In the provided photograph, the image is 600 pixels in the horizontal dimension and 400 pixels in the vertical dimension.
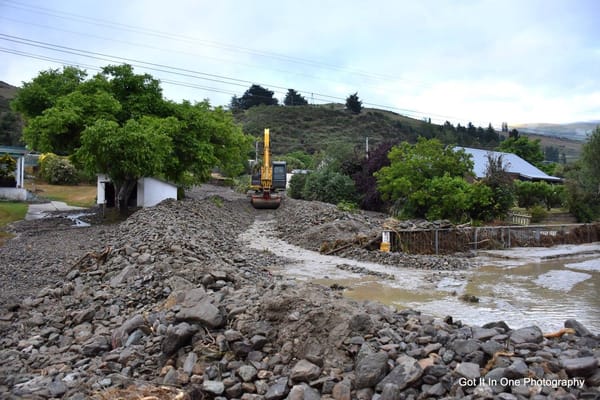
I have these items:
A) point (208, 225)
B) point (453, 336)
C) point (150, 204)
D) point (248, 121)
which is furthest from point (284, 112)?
point (453, 336)

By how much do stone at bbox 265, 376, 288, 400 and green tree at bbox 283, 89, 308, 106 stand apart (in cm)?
10667

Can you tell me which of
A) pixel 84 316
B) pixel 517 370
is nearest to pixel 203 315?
pixel 84 316

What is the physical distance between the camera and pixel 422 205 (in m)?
22.8

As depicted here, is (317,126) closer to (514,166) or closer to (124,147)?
(514,166)

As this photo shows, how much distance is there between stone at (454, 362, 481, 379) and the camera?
14.5 feet

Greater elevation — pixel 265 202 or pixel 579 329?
pixel 265 202

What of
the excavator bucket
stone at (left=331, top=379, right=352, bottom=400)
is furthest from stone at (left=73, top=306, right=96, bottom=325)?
the excavator bucket

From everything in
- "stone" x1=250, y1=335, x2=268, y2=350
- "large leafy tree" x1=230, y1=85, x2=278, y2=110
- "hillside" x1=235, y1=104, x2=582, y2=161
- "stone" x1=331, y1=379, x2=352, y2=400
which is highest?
"large leafy tree" x1=230, y1=85, x2=278, y2=110

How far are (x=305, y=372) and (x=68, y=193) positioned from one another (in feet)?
119

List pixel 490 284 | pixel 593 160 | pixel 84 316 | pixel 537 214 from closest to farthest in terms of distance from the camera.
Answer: pixel 84 316 < pixel 490 284 < pixel 537 214 < pixel 593 160

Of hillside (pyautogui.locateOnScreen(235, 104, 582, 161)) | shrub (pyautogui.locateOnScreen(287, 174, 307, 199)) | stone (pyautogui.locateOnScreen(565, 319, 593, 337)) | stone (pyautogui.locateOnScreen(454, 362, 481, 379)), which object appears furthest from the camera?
hillside (pyautogui.locateOnScreen(235, 104, 582, 161))

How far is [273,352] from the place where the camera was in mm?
5434

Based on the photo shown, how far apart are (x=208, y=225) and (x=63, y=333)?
11875 mm

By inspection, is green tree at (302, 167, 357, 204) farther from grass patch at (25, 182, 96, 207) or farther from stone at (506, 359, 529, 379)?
stone at (506, 359, 529, 379)
